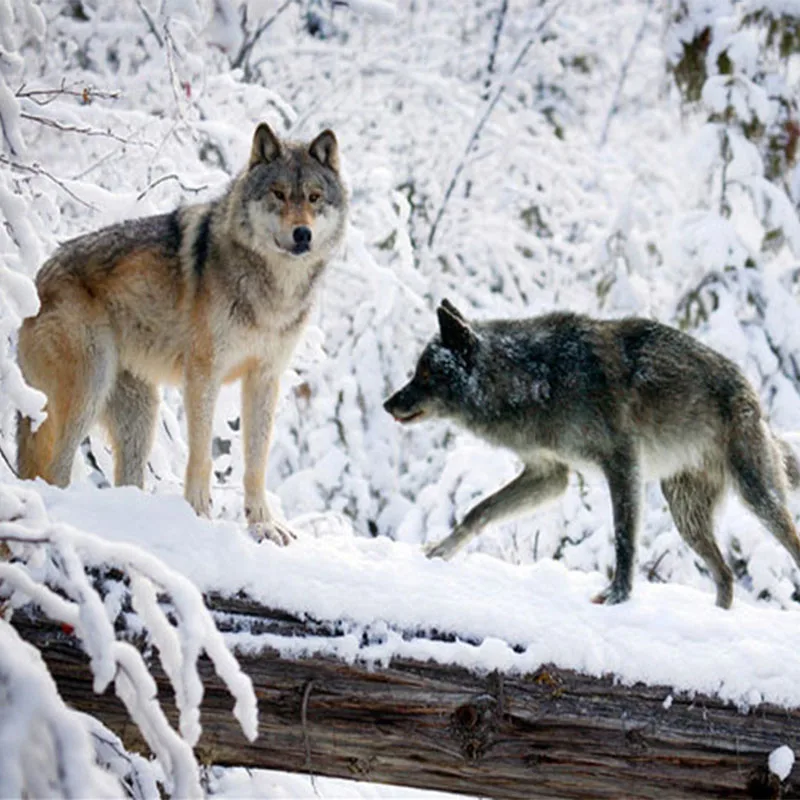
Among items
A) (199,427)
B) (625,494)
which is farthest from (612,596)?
(199,427)

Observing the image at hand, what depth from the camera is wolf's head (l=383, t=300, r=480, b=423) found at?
5.59 metres

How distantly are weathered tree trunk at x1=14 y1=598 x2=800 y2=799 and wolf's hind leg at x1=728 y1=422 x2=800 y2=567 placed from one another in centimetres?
120

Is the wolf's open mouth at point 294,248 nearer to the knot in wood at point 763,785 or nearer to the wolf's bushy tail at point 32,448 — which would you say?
the wolf's bushy tail at point 32,448

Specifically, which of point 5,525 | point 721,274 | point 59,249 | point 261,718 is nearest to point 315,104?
point 721,274

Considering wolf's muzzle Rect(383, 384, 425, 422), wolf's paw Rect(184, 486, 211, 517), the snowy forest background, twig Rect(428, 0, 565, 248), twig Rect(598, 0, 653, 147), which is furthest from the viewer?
twig Rect(598, 0, 653, 147)

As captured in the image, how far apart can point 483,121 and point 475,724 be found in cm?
876

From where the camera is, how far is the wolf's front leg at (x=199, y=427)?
5.18m

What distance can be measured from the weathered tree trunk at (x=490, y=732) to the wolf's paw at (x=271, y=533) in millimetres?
1081

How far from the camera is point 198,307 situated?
5.27 meters

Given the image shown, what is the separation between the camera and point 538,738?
3875 millimetres

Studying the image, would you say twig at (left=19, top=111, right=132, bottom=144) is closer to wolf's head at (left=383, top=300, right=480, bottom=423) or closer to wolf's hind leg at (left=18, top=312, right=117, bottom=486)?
wolf's hind leg at (left=18, top=312, right=117, bottom=486)

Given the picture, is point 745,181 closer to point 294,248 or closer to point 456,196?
point 456,196

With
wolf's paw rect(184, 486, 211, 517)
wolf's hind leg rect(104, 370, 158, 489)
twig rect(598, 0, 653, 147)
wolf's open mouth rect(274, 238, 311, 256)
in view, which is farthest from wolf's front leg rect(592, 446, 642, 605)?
twig rect(598, 0, 653, 147)

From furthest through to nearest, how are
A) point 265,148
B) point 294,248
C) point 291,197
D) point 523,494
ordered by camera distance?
point 523,494, point 265,148, point 291,197, point 294,248
